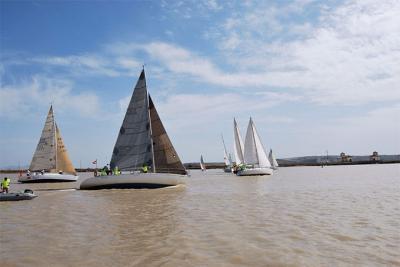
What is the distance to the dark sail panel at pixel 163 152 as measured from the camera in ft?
105

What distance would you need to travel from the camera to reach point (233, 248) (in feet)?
32.5

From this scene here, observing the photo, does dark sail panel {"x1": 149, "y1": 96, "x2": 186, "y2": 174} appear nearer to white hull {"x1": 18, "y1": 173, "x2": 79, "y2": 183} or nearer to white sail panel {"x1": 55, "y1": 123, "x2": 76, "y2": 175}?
white hull {"x1": 18, "y1": 173, "x2": 79, "y2": 183}

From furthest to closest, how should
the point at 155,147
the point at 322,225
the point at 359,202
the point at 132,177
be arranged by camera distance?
the point at 155,147 → the point at 132,177 → the point at 359,202 → the point at 322,225

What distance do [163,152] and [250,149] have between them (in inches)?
1352

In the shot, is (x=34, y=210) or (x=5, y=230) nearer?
(x=5, y=230)

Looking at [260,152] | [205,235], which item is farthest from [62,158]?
[205,235]

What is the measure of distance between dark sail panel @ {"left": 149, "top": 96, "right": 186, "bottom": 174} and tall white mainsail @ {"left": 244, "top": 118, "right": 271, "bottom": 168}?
108 feet

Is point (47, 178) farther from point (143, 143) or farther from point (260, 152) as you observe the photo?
point (260, 152)

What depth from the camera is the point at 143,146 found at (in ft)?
105

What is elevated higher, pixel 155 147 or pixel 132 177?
pixel 155 147

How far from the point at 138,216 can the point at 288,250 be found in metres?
7.91

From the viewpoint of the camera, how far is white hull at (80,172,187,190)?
29.3 m

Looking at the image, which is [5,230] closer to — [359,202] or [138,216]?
[138,216]

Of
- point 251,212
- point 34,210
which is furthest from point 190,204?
point 34,210
